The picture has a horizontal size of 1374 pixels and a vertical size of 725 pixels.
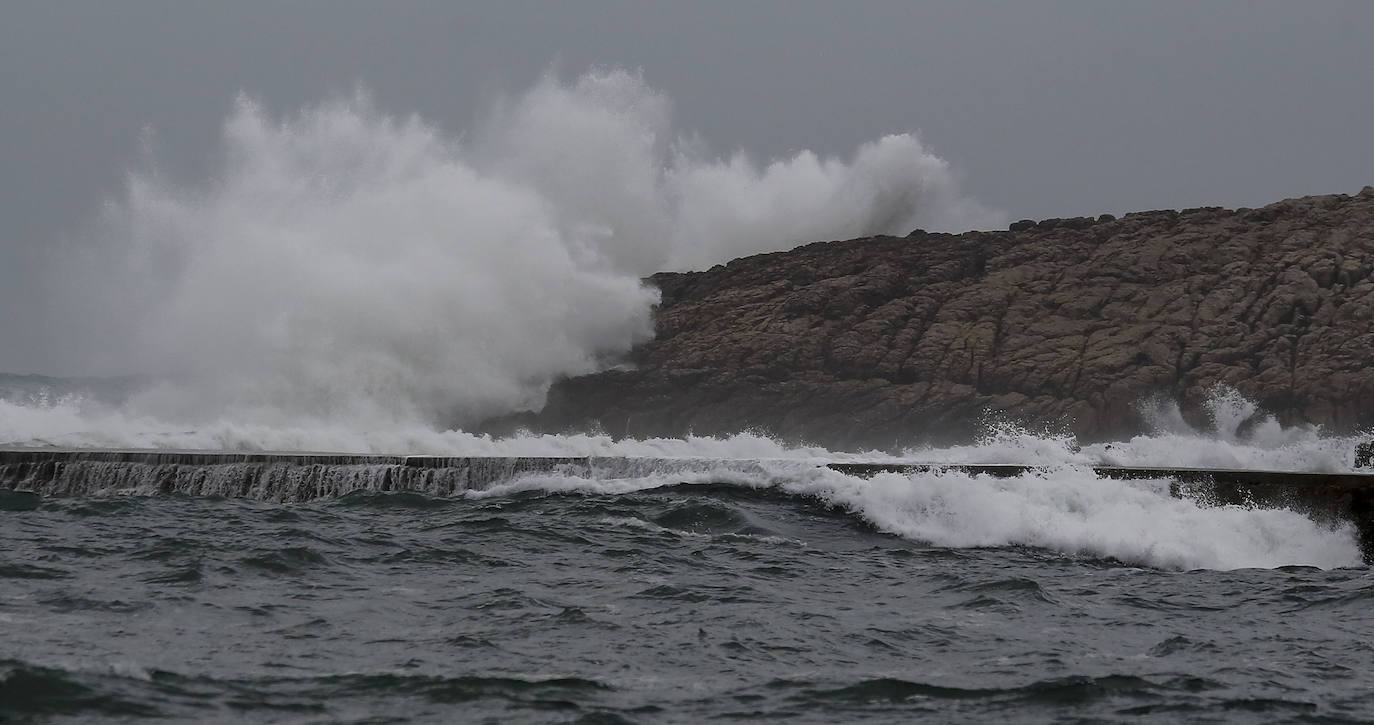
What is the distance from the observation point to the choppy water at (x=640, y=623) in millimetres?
5441

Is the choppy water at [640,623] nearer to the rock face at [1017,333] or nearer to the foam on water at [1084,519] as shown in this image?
the foam on water at [1084,519]

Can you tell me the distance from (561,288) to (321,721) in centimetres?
3320

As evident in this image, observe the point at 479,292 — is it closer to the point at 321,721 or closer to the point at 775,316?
the point at 775,316

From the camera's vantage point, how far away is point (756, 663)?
20.8 ft

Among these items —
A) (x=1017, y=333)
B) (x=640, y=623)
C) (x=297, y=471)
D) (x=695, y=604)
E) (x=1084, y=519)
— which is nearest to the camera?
(x=640, y=623)

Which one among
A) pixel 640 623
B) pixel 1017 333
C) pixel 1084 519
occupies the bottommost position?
pixel 640 623

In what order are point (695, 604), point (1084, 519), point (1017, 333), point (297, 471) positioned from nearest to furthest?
1. point (695, 604)
2. point (1084, 519)
3. point (297, 471)
4. point (1017, 333)

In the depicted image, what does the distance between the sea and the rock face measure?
69.6ft

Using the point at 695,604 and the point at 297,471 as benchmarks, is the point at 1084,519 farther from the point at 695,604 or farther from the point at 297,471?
the point at 297,471

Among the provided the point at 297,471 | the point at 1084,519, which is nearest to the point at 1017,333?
the point at 1084,519

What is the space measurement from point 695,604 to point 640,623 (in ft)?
2.61

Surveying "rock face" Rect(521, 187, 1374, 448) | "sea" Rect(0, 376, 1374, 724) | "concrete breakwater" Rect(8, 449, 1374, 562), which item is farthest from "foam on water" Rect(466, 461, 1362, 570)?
"rock face" Rect(521, 187, 1374, 448)

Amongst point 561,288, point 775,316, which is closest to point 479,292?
point 561,288

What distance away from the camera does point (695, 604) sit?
8.08 m
